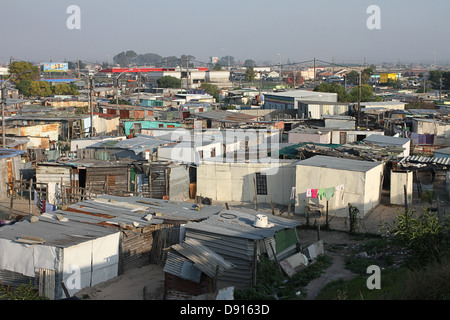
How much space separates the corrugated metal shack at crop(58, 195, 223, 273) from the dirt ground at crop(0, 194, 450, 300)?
0.28m

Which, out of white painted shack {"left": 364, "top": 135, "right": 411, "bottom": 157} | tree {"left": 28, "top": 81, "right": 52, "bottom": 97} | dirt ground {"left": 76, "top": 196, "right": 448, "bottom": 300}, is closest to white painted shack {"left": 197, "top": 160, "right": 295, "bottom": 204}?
dirt ground {"left": 76, "top": 196, "right": 448, "bottom": 300}

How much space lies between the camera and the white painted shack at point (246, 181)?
15398 mm

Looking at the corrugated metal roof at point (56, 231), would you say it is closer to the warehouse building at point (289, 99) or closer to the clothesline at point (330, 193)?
the clothesline at point (330, 193)

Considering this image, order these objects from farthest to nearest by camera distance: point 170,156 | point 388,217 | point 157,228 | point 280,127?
point 280,127 → point 170,156 → point 388,217 → point 157,228

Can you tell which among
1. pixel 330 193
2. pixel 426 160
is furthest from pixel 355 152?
pixel 330 193

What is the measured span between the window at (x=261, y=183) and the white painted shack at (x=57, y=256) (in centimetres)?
657

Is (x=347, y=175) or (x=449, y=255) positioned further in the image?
(x=347, y=175)

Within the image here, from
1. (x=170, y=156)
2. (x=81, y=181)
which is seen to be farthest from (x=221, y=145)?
(x=81, y=181)

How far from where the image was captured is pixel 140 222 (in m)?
10.5

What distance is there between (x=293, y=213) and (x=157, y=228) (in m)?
5.15

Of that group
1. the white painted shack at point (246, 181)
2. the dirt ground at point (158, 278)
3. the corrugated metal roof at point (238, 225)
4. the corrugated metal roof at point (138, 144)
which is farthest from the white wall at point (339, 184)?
the corrugated metal roof at point (138, 144)

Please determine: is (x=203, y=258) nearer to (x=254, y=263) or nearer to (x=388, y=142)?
(x=254, y=263)

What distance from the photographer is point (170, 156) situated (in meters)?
16.7

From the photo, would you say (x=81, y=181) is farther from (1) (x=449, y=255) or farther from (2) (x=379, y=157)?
(1) (x=449, y=255)
